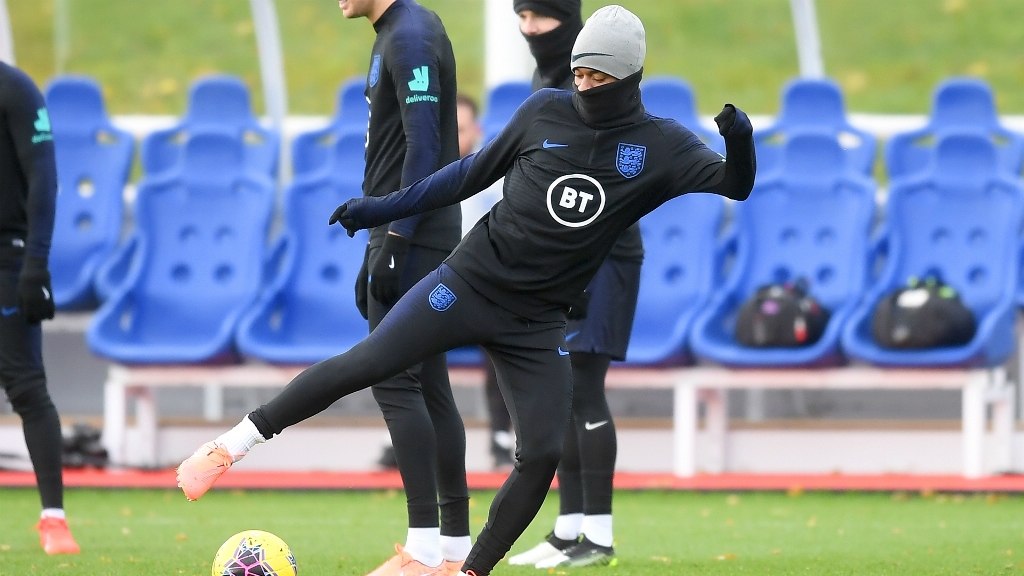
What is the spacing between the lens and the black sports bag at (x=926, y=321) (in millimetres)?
8844

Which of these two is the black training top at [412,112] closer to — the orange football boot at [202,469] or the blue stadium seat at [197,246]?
the orange football boot at [202,469]

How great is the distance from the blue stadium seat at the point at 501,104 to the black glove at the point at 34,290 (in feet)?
14.5

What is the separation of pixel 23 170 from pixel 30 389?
83 cm

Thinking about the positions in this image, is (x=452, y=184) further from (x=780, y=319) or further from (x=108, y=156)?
(x=108, y=156)

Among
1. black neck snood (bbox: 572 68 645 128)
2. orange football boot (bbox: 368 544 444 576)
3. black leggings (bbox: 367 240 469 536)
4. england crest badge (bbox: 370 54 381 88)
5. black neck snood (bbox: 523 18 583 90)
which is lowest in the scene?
orange football boot (bbox: 368 544 444 576)

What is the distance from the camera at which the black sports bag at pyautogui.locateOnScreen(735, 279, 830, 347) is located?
9.11 metres

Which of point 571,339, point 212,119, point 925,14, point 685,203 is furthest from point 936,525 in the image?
point 925,14

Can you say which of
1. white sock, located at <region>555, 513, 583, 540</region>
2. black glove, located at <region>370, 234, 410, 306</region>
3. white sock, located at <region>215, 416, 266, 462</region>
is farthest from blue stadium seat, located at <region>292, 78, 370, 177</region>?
white sock, located at <region>215, 416, 266, 462</region>

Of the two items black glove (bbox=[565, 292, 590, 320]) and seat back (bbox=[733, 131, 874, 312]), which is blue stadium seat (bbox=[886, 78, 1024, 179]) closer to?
seat back (bbox=[733, 131, 874, 312])

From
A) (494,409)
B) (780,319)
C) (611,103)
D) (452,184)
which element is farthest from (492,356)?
(780,319)

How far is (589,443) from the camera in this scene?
5.78 meters

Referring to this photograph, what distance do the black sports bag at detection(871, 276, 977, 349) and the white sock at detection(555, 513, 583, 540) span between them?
3.64 metres

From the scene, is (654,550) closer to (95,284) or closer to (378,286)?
(378,286)

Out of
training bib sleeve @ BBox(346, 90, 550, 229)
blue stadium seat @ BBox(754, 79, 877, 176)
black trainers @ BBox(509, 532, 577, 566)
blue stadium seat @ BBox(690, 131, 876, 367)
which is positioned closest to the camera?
training bib sleeve @ BBox(346, 90, 550, 229)
